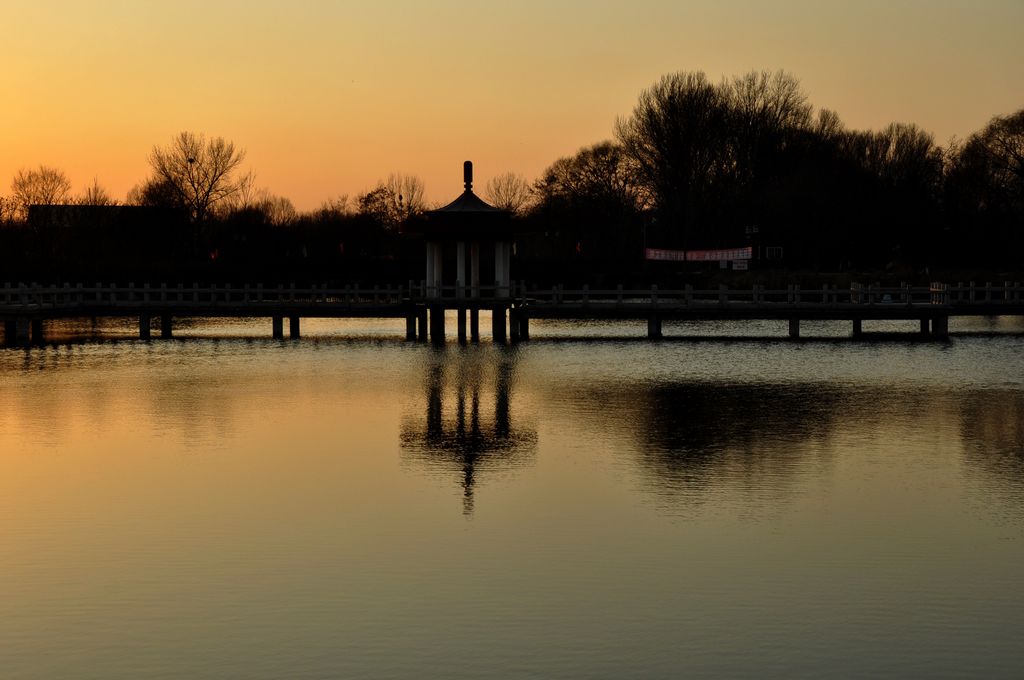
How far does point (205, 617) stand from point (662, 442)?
13484 mm

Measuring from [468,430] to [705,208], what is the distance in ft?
245

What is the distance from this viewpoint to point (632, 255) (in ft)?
341

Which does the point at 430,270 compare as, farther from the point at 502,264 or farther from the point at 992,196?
the point at 992,196

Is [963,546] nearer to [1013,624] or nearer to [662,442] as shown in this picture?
[1013,624]

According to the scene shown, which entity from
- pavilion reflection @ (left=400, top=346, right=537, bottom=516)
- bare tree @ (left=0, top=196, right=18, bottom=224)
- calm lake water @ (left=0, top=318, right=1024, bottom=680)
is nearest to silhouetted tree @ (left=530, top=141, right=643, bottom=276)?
bare tree @ (left=0, top=196, right=18, bottom=224)

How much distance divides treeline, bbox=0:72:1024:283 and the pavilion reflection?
47.0 metres

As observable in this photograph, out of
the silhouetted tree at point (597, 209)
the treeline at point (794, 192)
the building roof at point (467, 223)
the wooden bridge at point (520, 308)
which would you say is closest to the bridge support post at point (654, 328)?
the wooden bridge at point (520, 308)

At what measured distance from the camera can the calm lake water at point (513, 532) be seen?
1188 centimetres

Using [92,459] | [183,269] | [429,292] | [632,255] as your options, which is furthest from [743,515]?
[632,255]

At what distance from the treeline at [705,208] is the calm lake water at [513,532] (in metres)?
54.4

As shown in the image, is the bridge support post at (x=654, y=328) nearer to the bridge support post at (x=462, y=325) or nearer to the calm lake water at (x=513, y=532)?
the bridge support post at (x=462, y=325)

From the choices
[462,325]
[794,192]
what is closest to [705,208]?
[794,192]

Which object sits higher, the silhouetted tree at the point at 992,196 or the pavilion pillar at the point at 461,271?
the silhouetted tree at the point at 992,196

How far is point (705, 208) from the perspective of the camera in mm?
98688
